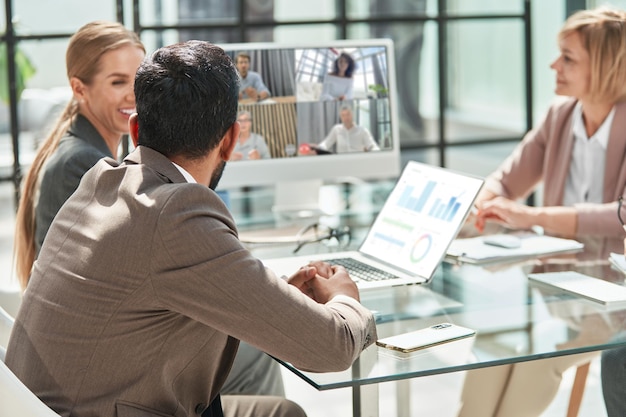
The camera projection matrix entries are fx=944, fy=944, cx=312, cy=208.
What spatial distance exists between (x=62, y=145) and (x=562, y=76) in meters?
1.50

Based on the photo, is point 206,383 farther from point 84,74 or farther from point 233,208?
point 233,208

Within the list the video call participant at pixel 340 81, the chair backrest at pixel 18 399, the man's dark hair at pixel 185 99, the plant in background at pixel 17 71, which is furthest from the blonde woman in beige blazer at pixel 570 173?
the plant in background at pixel 17 71

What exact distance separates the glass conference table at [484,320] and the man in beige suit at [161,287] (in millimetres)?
125

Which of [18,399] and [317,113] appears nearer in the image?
[18,399]

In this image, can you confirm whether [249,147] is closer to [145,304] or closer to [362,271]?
[362,271]

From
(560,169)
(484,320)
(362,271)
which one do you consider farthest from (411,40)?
(484,320)

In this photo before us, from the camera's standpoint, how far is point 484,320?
1.86 m

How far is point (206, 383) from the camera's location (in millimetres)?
1558

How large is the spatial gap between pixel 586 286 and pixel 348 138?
102cm

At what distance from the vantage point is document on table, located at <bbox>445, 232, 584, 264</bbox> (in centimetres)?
236

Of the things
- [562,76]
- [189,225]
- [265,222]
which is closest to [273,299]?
[189,225]

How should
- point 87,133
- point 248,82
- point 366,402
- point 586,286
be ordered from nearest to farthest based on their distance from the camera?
point 366,402 < point 586,286 < point 87,133 < point 248,82

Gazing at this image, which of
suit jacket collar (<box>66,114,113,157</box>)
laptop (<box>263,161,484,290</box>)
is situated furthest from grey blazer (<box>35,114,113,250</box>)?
laptop (<box>263,161,484,290</box>)

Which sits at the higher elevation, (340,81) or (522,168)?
(340,81)
